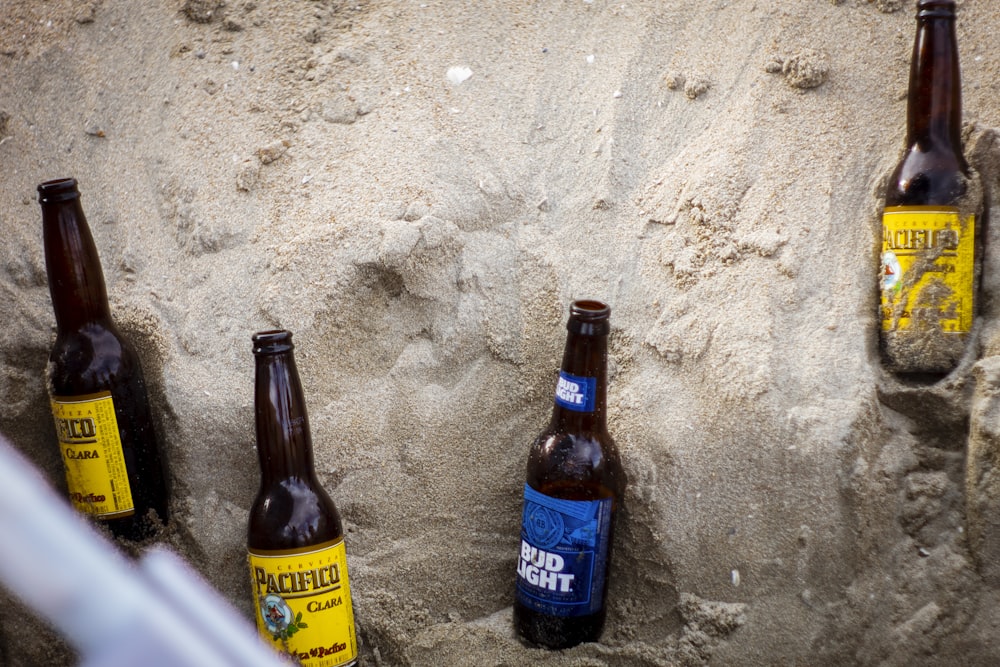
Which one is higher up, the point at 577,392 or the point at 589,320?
the point at 589,320

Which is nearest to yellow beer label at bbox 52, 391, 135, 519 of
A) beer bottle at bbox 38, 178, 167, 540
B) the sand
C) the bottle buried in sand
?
beer bottle at bbox 38, 178, 167, 540

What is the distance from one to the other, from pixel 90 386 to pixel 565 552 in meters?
1.07

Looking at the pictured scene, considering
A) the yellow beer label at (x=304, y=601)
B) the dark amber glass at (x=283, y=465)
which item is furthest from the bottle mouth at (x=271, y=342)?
the yellow beer label at (x=304, y=601)

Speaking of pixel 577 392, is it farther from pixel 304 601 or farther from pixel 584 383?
pixel 304 601

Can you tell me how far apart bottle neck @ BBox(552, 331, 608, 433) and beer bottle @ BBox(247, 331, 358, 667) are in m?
0.53

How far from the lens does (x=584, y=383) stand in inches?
65.8

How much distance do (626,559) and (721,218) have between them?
79 cm

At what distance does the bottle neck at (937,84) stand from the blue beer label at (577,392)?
86cm

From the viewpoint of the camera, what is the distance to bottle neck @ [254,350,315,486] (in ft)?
5.53

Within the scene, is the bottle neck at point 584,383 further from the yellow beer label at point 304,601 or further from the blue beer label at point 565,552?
the yellow beer label at point 304,601

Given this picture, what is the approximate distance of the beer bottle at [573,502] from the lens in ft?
5.50

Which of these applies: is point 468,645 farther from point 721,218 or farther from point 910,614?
point 721,218

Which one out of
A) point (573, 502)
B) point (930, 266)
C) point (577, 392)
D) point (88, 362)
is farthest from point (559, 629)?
point (88, 362)

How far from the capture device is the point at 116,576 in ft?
2.00
